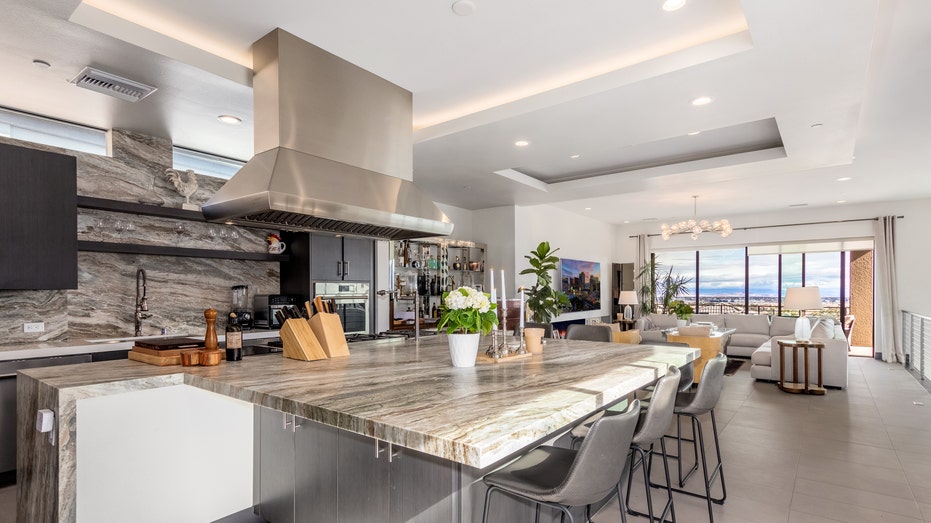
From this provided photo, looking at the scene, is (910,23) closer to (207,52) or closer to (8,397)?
(207,52)

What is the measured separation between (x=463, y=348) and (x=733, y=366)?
7.14m

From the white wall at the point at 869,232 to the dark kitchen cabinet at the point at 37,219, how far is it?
33.6 ft

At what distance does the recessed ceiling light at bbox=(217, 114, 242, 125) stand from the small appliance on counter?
1808 millimetres

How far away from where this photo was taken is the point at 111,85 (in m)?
3.12

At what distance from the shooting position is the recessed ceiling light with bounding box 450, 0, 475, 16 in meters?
2.47

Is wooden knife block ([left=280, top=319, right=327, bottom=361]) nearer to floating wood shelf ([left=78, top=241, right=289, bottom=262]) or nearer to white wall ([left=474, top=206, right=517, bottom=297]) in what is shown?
floating wood shelf ([left=78, top=241, right=289, bottom=262])

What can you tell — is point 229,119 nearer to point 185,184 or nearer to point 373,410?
point 185,184

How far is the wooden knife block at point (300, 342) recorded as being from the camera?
7.72ft

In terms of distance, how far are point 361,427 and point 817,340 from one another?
22.1 feet

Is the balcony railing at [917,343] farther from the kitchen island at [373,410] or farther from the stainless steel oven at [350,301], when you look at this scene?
the stainless steel oven at [350,301]

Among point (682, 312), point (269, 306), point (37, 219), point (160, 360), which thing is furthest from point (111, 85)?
point (682, 312)

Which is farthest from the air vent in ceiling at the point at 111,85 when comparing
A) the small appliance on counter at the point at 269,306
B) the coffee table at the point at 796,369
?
the coffee table at the point at 796,369

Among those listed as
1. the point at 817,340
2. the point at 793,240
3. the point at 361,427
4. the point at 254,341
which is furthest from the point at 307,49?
the point at 793,240

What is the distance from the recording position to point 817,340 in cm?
604
